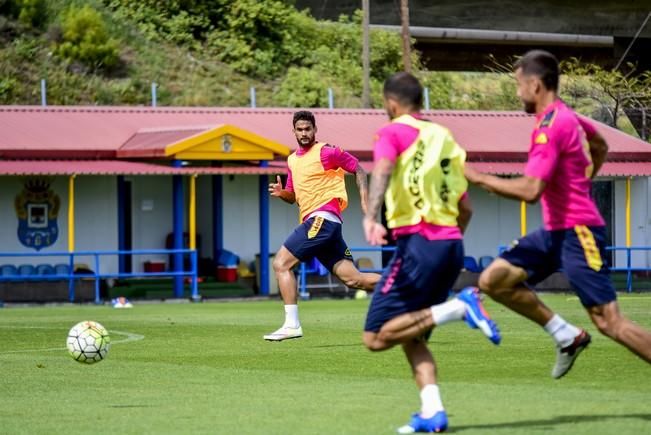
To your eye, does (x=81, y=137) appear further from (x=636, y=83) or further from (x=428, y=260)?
(x=428, y=260)

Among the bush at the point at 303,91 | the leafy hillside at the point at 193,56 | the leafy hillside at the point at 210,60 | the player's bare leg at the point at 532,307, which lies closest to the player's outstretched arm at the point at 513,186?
the player's bare leg at the point at 532,307

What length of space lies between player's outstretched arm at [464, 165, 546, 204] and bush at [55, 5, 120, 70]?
41878mm

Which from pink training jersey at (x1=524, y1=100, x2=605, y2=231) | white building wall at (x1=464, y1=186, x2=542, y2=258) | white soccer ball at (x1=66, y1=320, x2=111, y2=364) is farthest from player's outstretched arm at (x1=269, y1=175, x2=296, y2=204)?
white building wall at (x1=464, y1=186, x2=542, y2=258)

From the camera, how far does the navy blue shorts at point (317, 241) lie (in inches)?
605

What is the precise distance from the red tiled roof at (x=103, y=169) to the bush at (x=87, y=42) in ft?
55.0

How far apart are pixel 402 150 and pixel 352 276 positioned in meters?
6.99

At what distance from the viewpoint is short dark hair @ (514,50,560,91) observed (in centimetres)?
924

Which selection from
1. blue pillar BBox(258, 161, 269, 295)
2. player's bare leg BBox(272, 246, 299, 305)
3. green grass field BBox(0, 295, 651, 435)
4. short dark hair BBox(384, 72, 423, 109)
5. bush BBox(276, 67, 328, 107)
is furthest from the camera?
bush BBox(276, 67, 328, 107)

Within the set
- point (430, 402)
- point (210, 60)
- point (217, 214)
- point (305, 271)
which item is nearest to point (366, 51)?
point (217, 214)

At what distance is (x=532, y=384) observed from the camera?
11055 millimetres

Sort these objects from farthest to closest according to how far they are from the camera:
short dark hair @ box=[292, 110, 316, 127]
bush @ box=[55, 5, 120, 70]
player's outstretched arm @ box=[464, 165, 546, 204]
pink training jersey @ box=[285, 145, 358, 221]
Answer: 1. bush @ box=[55, 5, 120, 70]
2. pink training jersey @ box=[285, 145, 358, 221]
3. short dark hair @ box=[292, 110, 316, 127]
4. player's outstretched arm @ box=[464, 165, 546, 204]

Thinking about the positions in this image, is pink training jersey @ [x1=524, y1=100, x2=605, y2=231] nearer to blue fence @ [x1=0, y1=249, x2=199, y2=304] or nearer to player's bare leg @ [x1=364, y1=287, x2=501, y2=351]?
player's bare leg @ [x1=364, y1=287, x2=501, y2=351]

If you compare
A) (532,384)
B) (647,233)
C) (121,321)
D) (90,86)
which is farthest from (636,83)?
(532,384)

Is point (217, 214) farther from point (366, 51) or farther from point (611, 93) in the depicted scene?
point (611, 93)
